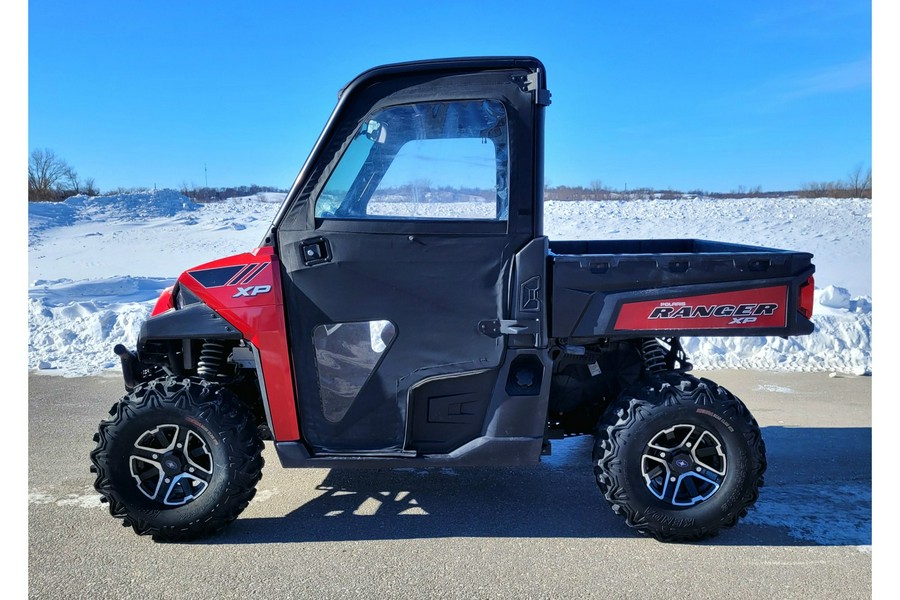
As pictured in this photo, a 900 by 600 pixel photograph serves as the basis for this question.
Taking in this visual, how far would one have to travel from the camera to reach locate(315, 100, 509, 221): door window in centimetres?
342

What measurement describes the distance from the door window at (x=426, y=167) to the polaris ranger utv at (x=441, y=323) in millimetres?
10

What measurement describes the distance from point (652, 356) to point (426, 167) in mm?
1667

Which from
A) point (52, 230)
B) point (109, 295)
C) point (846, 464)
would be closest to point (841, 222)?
point (846, 464)

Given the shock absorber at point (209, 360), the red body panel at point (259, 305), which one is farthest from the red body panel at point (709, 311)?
the shock absorber at point (209, 360)

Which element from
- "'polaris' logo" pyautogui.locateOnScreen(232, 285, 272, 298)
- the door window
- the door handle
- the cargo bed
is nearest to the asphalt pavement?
the cargo bed

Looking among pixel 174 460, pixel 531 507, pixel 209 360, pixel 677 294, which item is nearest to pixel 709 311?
pixel 677 294

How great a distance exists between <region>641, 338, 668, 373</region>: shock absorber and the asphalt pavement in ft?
2.87

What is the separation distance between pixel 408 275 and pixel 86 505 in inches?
94.0

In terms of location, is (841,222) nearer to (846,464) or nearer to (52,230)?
(846,464)

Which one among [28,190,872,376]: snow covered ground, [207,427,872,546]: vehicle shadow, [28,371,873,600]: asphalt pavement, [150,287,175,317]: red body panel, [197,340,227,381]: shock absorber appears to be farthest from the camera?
[28,190,872,376]: snow covered ground

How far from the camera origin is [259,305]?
339 centimetres

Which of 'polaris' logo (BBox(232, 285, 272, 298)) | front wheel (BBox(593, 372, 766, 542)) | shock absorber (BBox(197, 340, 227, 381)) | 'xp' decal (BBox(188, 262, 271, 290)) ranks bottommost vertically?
front wheel (BBox(593, 372, 766, 542))

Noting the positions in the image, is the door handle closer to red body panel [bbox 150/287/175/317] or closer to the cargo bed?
red body panel [bbox 150/287/175/317]

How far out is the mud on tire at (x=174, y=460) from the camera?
11.2 feet
